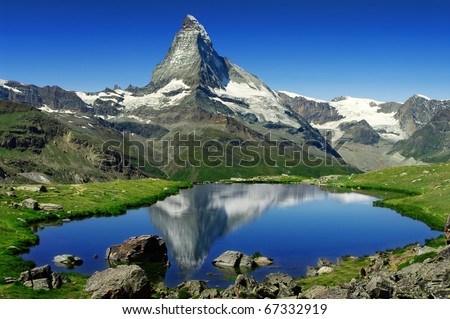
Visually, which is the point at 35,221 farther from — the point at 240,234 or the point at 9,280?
the point at 9,280

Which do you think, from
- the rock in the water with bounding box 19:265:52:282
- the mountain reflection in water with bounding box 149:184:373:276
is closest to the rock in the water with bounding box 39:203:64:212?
the mountain reflection in water with bounding box 149:184:373:276

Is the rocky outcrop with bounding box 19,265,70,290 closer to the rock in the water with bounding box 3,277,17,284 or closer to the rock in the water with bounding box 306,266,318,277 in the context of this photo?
the rock in the water with bounding box 3,277,17,284

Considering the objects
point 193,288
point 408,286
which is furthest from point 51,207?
point 408,286

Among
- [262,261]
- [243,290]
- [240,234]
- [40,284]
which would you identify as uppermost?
[243,290]

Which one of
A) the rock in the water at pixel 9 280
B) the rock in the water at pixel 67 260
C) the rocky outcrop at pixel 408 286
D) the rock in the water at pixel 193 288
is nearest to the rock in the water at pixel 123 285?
the rock in the water at pixel 193 288

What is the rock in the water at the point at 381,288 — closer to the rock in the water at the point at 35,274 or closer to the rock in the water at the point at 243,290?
the rock in the water at the point at 243,290
